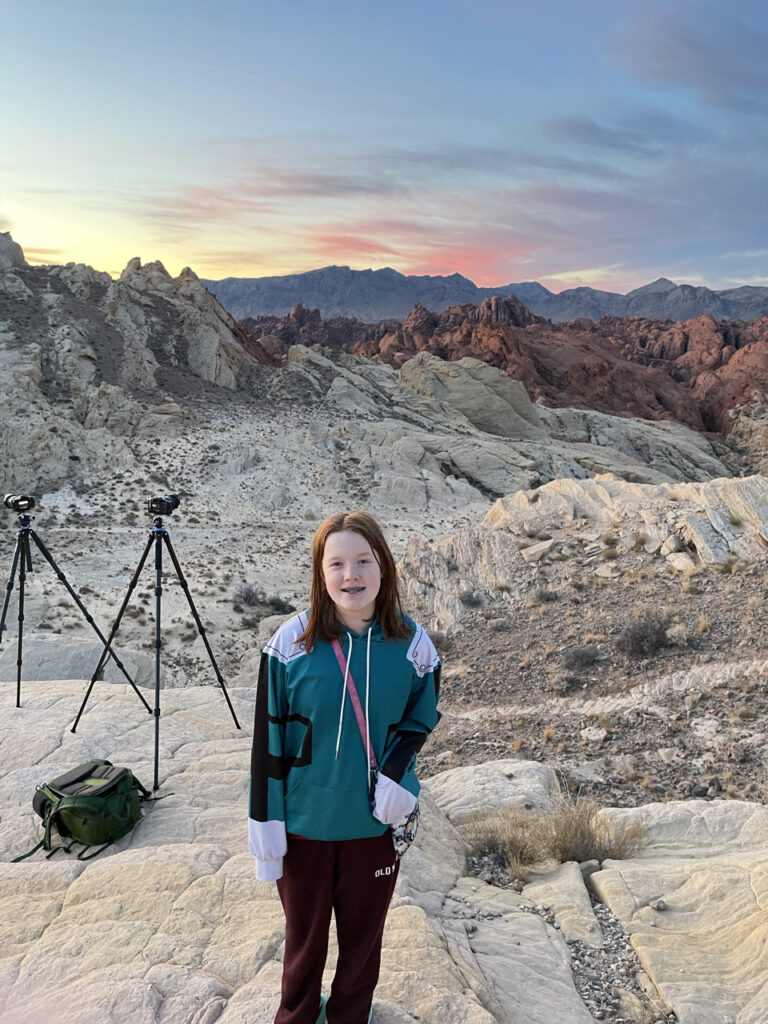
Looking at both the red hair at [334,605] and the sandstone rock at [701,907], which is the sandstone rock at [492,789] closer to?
the sandstone rock at [701,907]

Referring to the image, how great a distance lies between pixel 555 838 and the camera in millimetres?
5109

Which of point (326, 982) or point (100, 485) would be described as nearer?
point (326, 982)

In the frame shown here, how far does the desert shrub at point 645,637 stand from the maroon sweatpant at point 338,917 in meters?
8.72

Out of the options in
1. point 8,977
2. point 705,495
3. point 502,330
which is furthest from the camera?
point 502,330

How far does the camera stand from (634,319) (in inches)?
5002

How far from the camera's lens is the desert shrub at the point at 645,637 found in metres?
10.4

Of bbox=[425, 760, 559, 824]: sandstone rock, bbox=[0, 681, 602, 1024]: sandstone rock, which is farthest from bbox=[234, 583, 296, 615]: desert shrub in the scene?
bbox=[0, 681, 602, 1024]: sandstone rock

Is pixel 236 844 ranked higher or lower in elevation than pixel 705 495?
lower

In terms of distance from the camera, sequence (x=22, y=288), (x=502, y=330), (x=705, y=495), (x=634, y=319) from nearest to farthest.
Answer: (x=705, y=495), (x=22, y=288), (x=502, y=330), (x=634, y=319)

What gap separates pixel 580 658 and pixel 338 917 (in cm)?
878

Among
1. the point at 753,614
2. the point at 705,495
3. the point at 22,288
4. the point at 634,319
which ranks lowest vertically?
the point at 753,614

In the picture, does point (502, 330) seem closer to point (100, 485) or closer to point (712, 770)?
point (100, 485)

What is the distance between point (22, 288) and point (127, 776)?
4119cm

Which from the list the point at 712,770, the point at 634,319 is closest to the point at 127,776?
the point at 712,770
